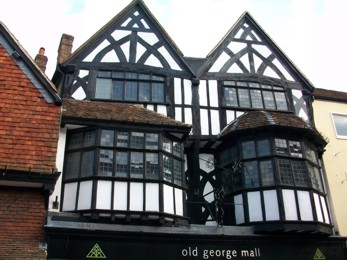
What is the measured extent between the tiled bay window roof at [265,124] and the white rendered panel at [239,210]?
100 inches

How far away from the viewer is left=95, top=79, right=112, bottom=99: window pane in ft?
53.1

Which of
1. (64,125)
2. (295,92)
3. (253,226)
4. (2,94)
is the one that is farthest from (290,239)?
(2,94)

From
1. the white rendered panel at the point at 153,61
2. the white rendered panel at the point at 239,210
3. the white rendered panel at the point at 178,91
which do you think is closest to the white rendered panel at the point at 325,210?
the white rendered panel at the point at 239,210

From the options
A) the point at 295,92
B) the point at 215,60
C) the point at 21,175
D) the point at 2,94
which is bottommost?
the point at 21,175

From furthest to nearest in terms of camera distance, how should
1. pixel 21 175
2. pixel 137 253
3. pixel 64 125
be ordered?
pixel 64 125
pixel 137 253
pixel 21 175

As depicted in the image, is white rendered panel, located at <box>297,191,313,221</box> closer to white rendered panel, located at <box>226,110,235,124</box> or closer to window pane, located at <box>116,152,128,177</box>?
white rendered panel, located at <box>226,110,235,124</box>

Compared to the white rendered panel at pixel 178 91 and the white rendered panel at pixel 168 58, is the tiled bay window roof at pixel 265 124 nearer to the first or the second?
the white rendered panel at pixel 178 91

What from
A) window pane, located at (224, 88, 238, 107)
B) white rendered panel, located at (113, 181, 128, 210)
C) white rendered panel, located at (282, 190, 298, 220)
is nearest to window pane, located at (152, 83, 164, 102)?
window pane, located at (224, 88, 238, 107)

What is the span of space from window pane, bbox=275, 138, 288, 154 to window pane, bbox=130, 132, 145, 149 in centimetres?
519

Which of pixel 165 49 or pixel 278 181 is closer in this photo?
pixel 278 181

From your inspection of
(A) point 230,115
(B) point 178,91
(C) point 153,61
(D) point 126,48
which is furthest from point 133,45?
(A) point 230,115

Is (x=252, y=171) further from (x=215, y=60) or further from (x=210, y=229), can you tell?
(x=215, y=60)

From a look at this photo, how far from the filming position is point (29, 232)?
32.4ft

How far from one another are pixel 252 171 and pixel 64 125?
713 centimetres
